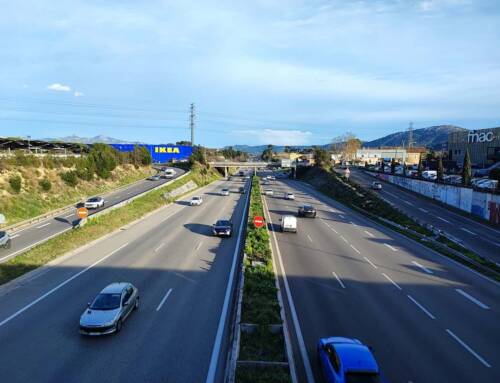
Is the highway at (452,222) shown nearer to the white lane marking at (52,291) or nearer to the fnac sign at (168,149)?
the white lane marking at (52,291)

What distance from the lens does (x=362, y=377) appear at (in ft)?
33.9

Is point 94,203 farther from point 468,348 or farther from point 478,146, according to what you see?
point 478,146

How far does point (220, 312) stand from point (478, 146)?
94.9 meters

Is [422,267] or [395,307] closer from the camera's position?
[395,307]

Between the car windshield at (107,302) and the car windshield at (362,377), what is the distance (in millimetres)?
9146

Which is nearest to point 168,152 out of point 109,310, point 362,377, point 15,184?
point 15,184

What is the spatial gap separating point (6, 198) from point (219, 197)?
109 feet

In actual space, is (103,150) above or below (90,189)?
above

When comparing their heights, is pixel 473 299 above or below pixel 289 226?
below

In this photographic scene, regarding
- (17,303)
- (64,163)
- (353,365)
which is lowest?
(17,303)

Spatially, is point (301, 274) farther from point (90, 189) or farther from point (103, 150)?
point (103, 150)

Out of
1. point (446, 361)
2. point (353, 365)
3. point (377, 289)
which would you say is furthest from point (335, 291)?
point (353, 365)

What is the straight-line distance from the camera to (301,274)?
73.5ft

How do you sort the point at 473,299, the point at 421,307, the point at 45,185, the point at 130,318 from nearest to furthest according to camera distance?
the point at 130,318 < the point at 421,307 < the point at 473,299 < the point at 45,185
